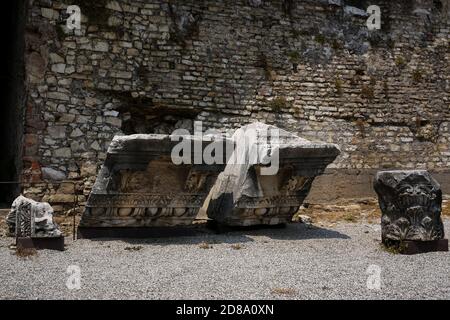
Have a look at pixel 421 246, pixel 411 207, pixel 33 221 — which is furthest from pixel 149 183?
pixel 421 246

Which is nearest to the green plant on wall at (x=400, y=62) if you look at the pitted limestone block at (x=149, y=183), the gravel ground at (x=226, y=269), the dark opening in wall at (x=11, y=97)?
the gravel ground at (x=226, y=269)

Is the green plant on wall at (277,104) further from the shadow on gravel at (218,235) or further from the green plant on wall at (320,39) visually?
the shadow on gravel at (218,235)

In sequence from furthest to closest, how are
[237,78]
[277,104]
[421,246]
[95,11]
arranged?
[277,104]
[237,78]
[95,11]
[421,246]

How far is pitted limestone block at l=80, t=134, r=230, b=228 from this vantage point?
252 inches

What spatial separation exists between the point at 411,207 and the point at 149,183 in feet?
10.9

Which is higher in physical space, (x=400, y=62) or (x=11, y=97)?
(x=400, y=62)

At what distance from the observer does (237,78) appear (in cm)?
988

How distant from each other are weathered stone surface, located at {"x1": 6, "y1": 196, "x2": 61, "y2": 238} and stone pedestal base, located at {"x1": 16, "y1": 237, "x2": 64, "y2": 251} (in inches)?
2.2

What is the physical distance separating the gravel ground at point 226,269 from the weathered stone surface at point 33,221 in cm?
25

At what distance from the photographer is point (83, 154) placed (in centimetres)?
868

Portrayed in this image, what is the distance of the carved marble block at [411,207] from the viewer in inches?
244

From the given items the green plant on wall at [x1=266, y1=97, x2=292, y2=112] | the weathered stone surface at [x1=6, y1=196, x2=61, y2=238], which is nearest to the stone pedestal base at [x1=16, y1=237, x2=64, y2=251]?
the weathered stone surface at [x1=6, y1=196, x2=61, y2=238]

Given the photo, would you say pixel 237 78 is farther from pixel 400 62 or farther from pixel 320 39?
pixel 400 62

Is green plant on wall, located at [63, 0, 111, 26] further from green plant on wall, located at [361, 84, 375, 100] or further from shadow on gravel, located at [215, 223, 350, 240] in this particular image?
green plant on wall, located at [361, 84, 375, 100]
